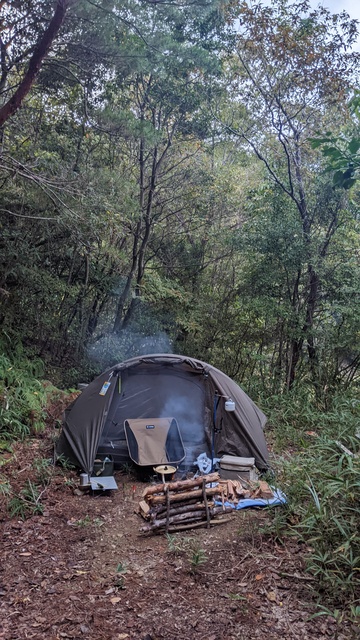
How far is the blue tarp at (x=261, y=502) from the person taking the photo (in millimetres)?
3862

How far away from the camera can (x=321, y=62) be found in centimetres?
725

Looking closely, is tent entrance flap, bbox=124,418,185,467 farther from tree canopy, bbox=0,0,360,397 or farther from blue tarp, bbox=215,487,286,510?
tree canopy, bbox=0,0,360,397

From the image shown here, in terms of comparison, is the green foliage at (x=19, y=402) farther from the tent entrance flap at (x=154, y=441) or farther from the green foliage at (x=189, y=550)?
the green foliage at (x=189, y=550)

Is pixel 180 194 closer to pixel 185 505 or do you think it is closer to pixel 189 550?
pixel 185 505

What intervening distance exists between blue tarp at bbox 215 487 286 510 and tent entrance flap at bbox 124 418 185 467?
Result: 3.96 ft

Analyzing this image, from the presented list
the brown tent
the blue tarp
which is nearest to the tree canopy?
the brown tent

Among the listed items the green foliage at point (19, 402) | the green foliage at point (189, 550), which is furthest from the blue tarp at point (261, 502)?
the green foliage at point (19, 402)

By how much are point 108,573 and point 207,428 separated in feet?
8.30

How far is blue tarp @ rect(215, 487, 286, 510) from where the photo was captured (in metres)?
3.86

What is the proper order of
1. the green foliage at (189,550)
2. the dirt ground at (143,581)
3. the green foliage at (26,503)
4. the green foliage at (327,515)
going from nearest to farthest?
the dirt ground at (143,581) < the green foliage at (327,515) < the green foliage at (189,550) < the green foliage at (26,503)

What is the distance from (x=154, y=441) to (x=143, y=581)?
2.30 meters

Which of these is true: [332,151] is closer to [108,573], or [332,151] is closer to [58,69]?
[108,573]

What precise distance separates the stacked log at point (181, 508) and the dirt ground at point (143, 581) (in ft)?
0.30

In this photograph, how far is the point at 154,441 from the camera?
5398 millimetres
